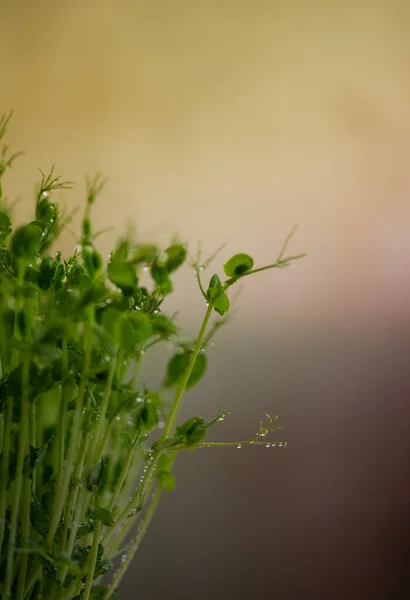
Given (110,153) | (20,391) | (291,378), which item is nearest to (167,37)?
(110,153)

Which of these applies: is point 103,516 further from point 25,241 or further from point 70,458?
point 25,241

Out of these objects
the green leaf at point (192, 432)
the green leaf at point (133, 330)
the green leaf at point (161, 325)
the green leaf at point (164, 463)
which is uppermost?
the green leaf at point (161, 325)

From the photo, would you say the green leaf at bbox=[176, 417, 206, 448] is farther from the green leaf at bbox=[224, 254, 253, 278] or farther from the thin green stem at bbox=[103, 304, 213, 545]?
the green leaf at bbox=[224, 254, 253, 278]

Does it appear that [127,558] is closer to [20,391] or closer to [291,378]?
[20,391]

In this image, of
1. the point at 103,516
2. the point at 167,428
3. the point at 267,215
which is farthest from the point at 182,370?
the point at 267,215

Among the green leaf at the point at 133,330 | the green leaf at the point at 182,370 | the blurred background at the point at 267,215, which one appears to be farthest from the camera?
the blurred background at the point at 267,215

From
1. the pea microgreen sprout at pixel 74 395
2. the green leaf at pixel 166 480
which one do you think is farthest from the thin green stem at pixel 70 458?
the green leaf at pixel 166 480

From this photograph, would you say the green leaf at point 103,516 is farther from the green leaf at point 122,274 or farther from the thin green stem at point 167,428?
the green leaf at point 122,274
